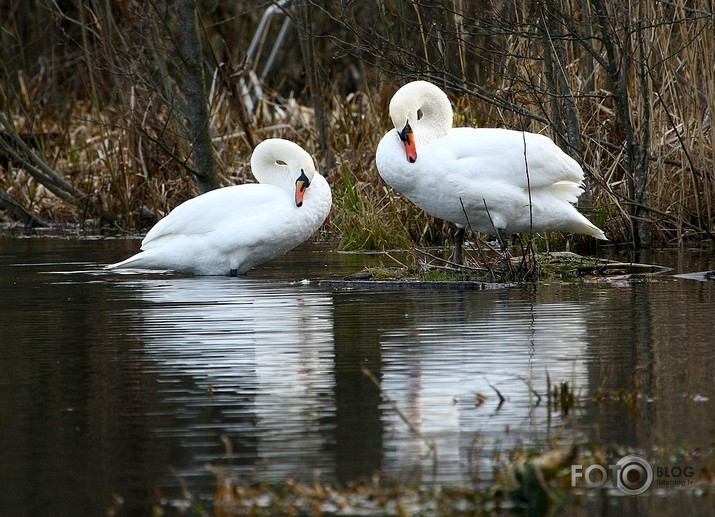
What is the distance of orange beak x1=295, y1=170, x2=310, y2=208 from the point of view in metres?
10.1

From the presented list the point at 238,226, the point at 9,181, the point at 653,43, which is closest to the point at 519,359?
the point at 238,226

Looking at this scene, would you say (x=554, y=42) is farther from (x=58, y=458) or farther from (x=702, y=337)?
(x=58, y=458)

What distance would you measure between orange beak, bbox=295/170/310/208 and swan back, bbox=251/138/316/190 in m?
0.04

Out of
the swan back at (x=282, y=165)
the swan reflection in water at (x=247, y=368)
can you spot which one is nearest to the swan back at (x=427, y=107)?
the swan back at (x=282, y=165)

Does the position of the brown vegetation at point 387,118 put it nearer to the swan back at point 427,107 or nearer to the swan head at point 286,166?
the swan back at point 427,107

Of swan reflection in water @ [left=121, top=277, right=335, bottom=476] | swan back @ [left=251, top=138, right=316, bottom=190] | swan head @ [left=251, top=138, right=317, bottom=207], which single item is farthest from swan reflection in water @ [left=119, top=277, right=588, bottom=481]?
swan back @ [left=251, top=138, right=316, bottom=190]

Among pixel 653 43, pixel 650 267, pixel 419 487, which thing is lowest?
pixel 419 487

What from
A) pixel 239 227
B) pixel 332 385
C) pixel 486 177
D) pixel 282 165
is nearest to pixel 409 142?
pixel 486 177

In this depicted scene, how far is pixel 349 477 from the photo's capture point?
3848mm

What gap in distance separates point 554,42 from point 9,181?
8564 mm

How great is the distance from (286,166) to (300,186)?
582 mm

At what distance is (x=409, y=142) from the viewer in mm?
9453

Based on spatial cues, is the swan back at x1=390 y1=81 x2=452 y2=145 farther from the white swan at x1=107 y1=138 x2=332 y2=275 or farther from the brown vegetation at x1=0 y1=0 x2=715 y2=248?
the white swan at x1=107 y1=138 x2=332 y2=275

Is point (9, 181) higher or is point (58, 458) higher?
point (9, 181)
